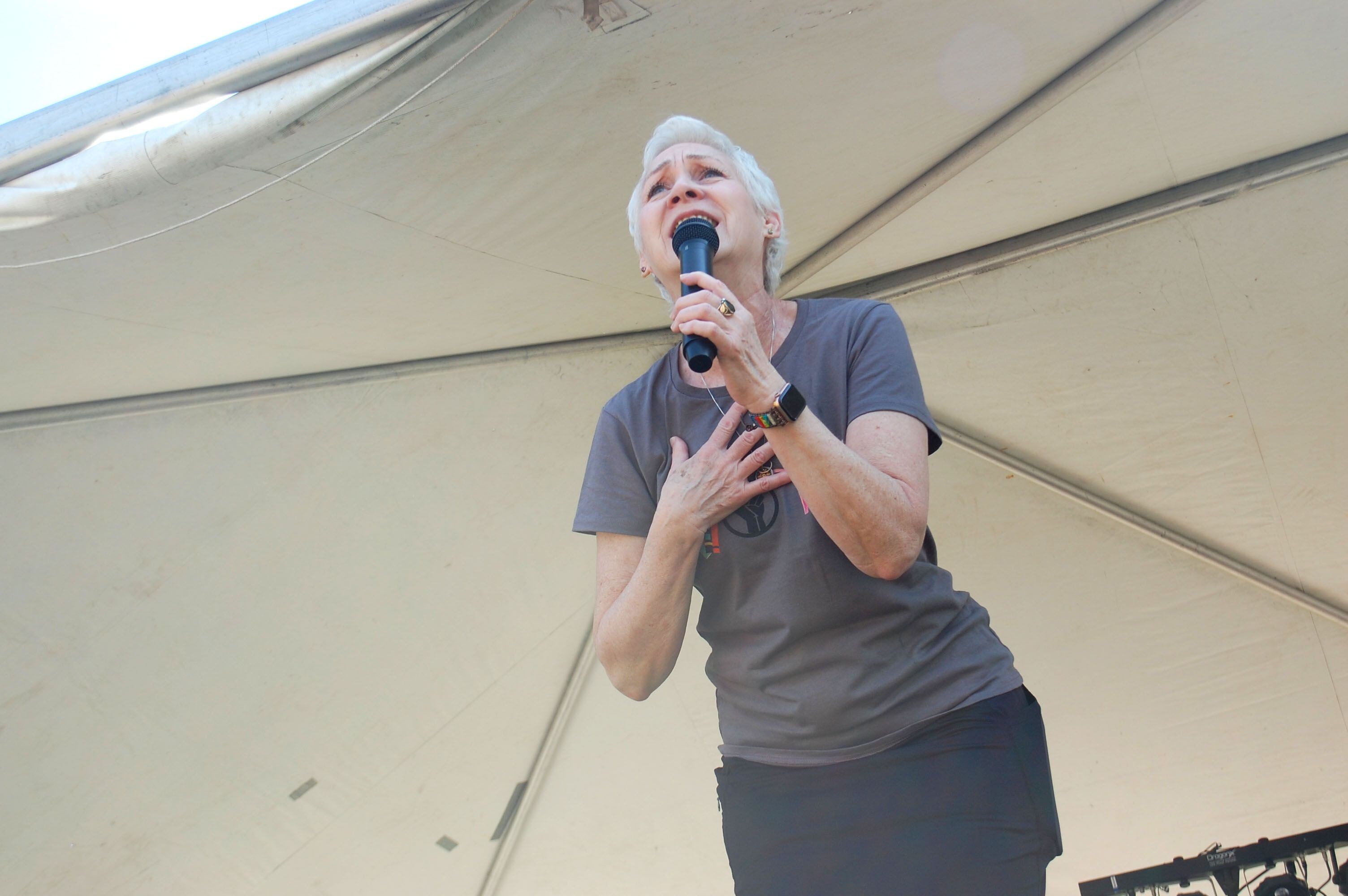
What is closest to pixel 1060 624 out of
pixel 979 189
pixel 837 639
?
pixel 979 189

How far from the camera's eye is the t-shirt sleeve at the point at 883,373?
1.20 meters

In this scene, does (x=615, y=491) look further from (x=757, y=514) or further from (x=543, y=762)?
(x=543, y=762)

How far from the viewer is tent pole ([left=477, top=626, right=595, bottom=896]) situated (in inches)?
129

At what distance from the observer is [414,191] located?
1.80m

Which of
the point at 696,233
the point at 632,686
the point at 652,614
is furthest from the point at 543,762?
the point at 696,233

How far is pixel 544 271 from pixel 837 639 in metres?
1.37

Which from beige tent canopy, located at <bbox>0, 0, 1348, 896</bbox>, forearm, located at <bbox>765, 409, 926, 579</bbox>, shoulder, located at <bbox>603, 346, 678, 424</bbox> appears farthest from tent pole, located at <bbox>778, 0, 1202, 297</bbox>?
forearm, located at <bbox>765, 409, 926, 579</bbox>

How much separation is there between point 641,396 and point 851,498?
49 centimetres

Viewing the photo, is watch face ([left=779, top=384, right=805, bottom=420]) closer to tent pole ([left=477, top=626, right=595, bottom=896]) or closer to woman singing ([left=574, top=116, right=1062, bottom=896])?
woman singing ([left=574, top=116, right=1062, bottom=896])

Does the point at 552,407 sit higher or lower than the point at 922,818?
higher

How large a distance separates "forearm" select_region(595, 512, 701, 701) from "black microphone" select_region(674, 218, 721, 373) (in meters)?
0.23

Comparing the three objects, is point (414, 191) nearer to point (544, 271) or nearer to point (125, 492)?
point (544, 271)

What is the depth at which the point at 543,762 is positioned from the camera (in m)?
3.35

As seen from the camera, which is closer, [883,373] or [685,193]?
Answer: [883,373]
